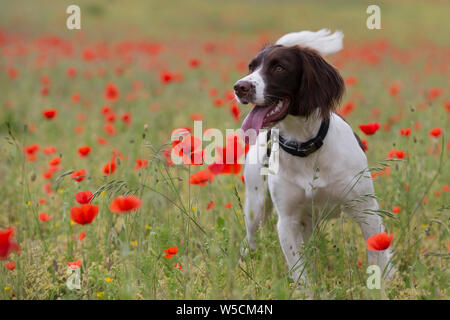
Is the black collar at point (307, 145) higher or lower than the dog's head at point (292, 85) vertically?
lower

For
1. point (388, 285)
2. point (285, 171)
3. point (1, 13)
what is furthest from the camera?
point (1, 13)

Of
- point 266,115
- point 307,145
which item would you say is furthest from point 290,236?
point 266,115

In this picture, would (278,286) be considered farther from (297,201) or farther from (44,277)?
(44,277)

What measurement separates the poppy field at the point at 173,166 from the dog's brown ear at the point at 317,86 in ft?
0.99

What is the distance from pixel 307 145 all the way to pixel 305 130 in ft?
0.28

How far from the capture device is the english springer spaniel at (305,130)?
2.79 metres

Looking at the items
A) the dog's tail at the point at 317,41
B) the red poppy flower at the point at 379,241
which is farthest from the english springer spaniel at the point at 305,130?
the red poppy flower at the point at 379,241

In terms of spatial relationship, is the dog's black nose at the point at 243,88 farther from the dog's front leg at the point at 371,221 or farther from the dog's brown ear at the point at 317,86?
the dog's front leg at the point at 371,221

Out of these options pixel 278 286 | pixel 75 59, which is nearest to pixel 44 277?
pixel 278 286

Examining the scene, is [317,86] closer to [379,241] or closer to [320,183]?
[320,183]

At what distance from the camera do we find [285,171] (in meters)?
3.03

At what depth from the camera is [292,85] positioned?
283cm

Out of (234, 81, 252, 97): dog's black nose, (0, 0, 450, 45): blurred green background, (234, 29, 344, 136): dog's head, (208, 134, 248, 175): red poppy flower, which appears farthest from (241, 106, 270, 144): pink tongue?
(0, 0, 450, 45): blurred green background
